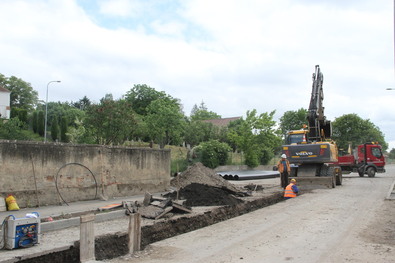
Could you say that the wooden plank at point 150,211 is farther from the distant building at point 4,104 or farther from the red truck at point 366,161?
Result: the distant building at point 4,104

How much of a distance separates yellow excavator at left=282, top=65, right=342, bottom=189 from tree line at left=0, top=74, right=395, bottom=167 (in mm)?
7718

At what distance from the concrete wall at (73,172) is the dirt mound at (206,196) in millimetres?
2196

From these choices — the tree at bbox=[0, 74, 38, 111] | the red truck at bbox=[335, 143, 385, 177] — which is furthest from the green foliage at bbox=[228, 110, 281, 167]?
the tree at bbox=[0, 74, 38, 111]

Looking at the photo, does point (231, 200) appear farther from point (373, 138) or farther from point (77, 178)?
point (373, 138)

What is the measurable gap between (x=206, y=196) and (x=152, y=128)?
95.8 ft

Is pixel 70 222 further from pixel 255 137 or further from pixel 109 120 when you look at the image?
pixel 255 137

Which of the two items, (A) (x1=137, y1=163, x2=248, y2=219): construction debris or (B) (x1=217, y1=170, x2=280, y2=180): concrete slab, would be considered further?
(B) (x1=217, y1=170, x2=280, y2=180): concrete slab

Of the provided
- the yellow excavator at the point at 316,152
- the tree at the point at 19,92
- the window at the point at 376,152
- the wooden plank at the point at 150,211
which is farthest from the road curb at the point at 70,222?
the tree at the point at 19,92

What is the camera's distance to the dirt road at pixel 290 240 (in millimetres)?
6508

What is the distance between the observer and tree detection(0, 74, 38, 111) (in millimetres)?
76125

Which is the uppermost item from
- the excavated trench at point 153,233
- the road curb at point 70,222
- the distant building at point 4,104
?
the distant building at point 4,104

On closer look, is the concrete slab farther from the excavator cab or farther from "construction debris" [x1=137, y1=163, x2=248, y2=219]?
"construction debris" [x1=137, y1=163, x2=248, y2=219]

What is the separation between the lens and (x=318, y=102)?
67.1ft

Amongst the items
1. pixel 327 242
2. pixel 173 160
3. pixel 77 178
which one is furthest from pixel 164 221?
pixel 173 160
